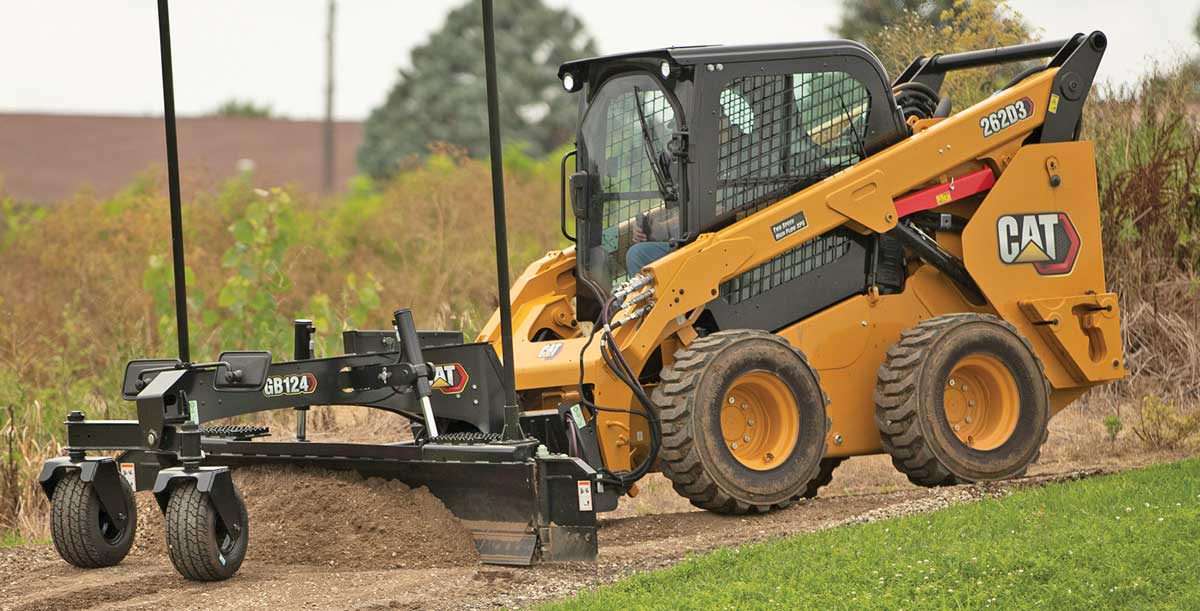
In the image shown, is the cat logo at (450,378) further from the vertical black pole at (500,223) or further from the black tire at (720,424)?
the black tire at (720,424)

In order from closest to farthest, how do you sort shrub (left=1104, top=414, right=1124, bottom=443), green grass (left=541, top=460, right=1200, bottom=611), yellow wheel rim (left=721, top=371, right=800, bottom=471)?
1. green grass (left=541, top=460, right=1200, bottom=611)
2. yellow wheel rim (left=721, top=371, right=800, bottom=471)
3. shrub (left=1104, top=414, right=1124, bottom=443)

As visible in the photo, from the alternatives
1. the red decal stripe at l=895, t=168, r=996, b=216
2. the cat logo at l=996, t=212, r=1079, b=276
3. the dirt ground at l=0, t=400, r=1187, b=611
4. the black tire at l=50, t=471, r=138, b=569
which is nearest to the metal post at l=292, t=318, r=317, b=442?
the dirt ground at l=0, t=400, r=1187, b=611

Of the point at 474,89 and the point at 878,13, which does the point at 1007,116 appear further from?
the point at 474,89

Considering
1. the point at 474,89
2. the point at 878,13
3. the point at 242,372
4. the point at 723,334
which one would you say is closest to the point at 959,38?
the point at 878,13

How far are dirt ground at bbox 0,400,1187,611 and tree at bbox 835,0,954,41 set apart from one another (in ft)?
19.8

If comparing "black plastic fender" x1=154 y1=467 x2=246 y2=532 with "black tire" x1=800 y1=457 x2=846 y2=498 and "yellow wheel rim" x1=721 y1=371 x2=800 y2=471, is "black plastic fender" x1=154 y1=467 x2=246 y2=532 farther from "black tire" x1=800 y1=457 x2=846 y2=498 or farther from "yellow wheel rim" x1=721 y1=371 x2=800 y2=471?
"black tire" x1=800 y1=457 x2=846 y2=498

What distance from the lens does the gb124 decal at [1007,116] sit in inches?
395

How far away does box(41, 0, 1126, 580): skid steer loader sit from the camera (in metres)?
7.93

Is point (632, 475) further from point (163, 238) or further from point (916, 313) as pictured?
point (163, 238)

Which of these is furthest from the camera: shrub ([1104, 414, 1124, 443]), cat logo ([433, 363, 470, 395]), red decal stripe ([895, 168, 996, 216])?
shrub ([1104, 414, 1124, 443])

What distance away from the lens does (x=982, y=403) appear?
9.88 meters

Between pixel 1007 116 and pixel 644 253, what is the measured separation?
2.47 metres

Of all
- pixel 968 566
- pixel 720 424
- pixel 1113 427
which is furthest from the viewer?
pixel 1113 427

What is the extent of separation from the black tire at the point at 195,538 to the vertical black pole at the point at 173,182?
0.88m
